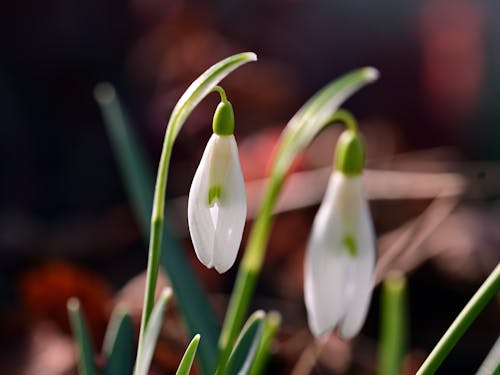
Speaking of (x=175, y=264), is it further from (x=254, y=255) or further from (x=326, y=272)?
(x=326, y=272)

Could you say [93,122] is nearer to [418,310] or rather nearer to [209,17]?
[209,17]

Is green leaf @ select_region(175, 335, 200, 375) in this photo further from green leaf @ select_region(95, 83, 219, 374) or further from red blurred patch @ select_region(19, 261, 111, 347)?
red blurred patch @ select_region(19, 261, 111, 347)

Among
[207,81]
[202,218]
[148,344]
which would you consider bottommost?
[148,344]

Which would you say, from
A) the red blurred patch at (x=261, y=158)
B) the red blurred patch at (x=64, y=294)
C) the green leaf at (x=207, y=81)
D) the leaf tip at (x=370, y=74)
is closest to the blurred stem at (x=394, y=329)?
the leaf tip at (x=370, y=74)

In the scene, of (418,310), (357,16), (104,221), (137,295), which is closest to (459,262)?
(418,310)

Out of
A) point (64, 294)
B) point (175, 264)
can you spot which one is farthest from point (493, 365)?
point (64, 294)

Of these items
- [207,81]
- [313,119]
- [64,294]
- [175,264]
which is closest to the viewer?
[207,81]

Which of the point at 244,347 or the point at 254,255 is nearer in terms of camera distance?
the point at 244,347
